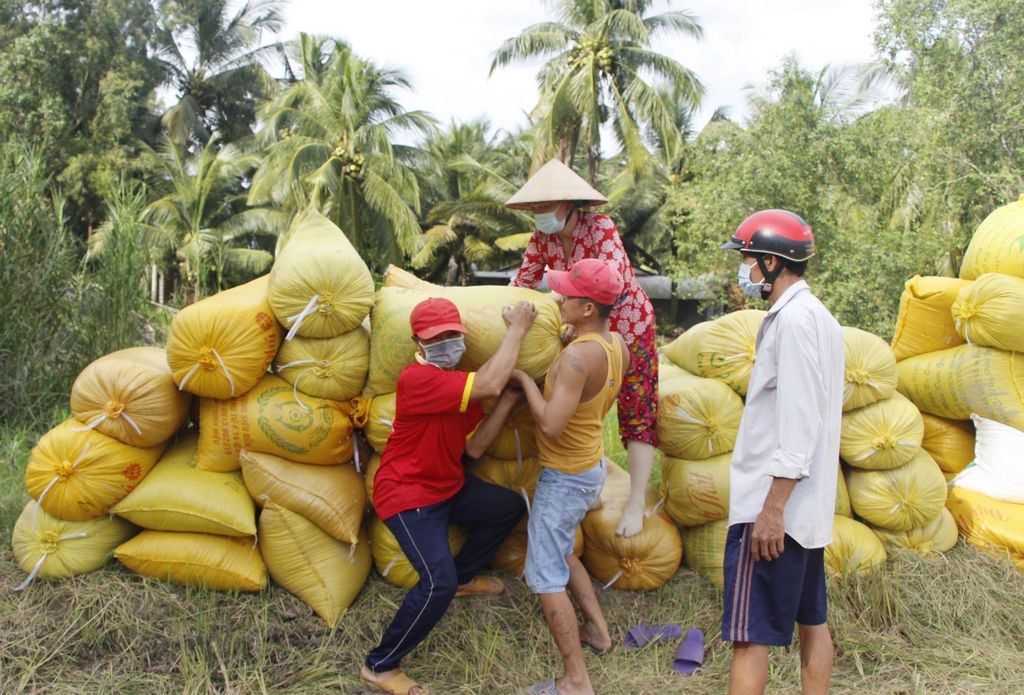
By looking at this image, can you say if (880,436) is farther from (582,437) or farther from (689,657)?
(582,437)

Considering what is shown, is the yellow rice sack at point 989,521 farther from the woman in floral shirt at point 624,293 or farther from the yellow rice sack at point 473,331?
the yellow rice sack at point 473,331

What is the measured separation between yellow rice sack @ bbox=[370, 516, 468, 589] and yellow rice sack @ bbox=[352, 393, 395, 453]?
0.38 meters

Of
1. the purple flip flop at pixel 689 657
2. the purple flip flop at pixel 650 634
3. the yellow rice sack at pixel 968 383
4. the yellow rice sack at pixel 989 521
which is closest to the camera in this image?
the purple flip flop at pixel 689 657

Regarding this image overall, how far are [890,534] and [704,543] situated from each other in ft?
3.26

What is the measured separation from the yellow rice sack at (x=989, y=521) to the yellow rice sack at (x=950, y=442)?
0.21 meters

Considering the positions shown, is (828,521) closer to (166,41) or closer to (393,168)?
(393,168)

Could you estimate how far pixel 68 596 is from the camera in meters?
3.15

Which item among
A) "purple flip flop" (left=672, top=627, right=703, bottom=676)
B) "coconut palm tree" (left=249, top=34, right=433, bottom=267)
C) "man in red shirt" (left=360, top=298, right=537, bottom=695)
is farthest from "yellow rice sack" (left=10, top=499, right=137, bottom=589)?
"coconut palm tree" (left=249, top=34, right=433, bottom=267)

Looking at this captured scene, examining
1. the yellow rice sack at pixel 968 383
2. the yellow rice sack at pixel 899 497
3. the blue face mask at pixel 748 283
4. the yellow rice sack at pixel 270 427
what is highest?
the blue face mask at pixel 748 283

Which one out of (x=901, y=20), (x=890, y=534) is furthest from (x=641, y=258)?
(x=890, y=534)

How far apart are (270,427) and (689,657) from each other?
205 centimetres

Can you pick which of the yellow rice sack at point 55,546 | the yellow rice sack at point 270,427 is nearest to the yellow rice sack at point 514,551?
the yellow rice sack at point 270,427

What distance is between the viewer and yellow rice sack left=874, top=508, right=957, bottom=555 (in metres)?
3.81

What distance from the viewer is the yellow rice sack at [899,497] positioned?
376 cm
